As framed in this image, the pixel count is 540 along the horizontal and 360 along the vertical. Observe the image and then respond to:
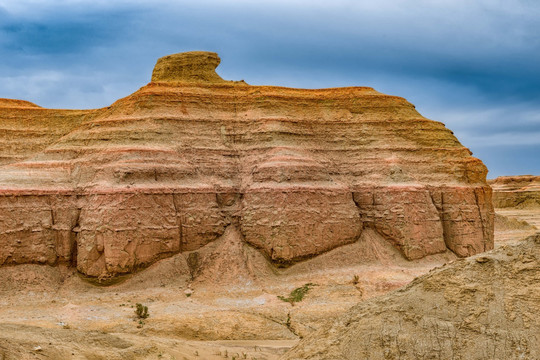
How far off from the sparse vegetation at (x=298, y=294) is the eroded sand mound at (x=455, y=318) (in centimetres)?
1024

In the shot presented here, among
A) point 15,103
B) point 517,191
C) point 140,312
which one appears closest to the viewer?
point 140,312

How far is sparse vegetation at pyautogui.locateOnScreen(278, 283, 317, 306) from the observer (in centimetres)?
2138

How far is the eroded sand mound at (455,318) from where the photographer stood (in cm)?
984

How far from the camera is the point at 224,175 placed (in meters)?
25.4

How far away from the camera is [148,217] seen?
867 inches

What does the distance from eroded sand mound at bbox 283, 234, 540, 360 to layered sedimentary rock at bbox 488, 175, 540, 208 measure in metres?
67.6

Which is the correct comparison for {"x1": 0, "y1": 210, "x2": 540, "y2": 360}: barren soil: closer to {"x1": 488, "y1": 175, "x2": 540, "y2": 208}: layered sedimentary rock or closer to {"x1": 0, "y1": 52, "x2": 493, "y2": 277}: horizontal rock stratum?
{"x1": 0, "y1": 52, "x2": 493, "y2": 277}: horizontal rock stratum

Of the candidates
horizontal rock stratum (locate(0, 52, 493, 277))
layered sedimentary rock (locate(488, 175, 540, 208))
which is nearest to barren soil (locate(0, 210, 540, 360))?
horizontal rock stratum (locate(0, 52, 493, 277))

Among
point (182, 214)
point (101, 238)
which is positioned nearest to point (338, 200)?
point (182, 214)

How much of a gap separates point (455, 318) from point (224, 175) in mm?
16387

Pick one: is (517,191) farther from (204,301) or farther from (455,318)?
(455,318)

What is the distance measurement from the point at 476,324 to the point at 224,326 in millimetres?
10515

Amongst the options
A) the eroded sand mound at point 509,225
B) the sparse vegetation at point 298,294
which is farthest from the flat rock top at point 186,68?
the eroded sand mound at point 509,225

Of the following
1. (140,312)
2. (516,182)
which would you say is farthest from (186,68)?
(516,182)
